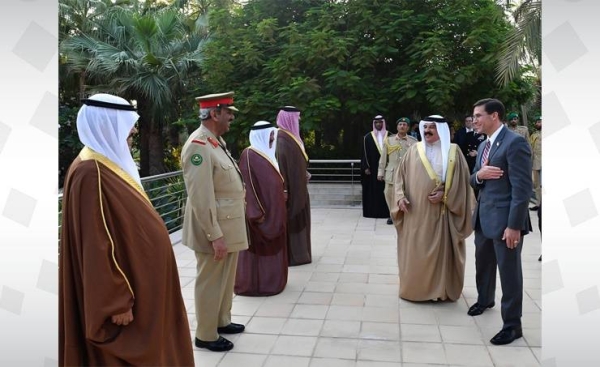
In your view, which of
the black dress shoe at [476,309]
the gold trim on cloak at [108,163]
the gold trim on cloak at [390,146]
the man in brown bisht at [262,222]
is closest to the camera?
the gold trim on cloak at [108,163]

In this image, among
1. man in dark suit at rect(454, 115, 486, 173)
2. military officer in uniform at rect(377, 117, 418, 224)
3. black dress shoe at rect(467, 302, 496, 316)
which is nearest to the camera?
black dress shoe at rect(467, 302, 496, 316)

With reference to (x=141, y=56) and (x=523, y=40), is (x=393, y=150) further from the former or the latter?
(x=141, y=56)

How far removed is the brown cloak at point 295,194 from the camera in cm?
572

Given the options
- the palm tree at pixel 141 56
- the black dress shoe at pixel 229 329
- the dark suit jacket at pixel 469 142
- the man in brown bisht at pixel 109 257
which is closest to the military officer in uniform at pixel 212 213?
the black dress shoe at pixel 229 329

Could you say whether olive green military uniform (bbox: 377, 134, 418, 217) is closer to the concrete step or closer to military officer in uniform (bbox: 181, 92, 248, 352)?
the concrete step

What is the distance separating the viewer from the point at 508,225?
361 centimetres

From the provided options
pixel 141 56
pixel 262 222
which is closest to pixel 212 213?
pixel 262 222

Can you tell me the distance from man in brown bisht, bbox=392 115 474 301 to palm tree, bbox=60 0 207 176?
919cm

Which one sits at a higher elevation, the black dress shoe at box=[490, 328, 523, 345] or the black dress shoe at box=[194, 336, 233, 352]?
the black dress shoe at box=[194, 336, 233, 352]

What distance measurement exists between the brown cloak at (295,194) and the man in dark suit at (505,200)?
2283mm

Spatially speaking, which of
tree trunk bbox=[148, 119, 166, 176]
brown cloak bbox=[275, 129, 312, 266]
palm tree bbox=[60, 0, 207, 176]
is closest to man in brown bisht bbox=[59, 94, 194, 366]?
brown cloak bbox=[275, 129, 312, 266]

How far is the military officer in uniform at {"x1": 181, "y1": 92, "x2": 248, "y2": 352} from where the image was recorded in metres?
3.38

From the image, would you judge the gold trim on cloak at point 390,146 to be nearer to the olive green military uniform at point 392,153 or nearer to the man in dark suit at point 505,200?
the olive green military uniform at point 392,153

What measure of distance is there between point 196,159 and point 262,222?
165 cm
